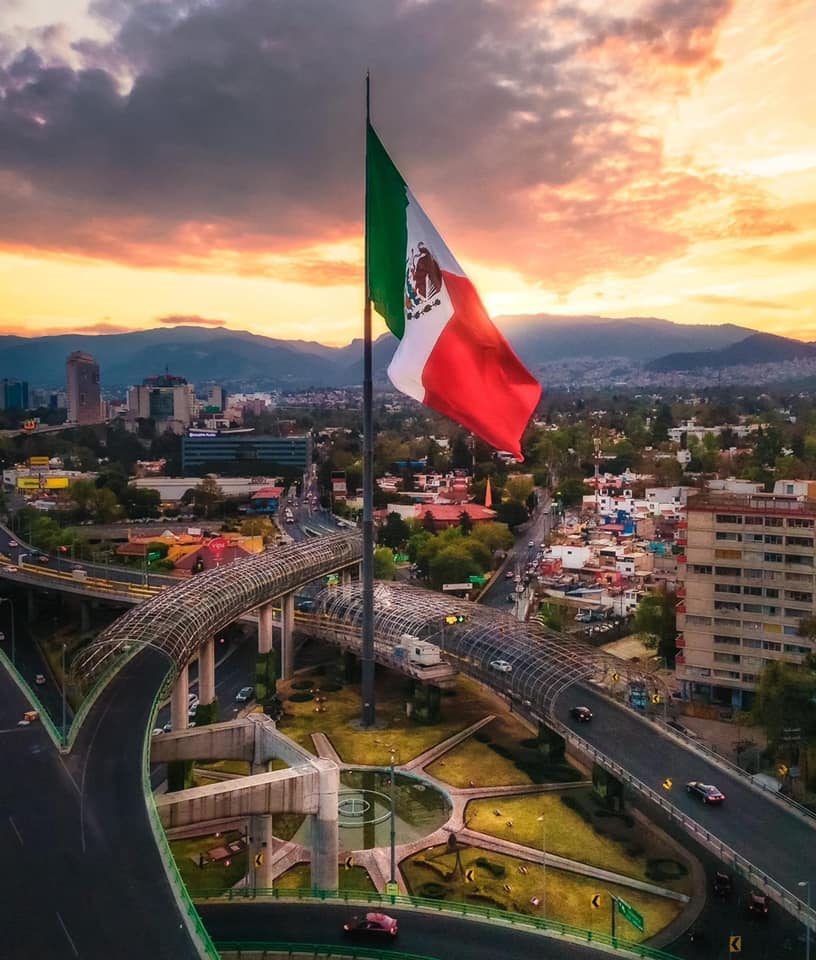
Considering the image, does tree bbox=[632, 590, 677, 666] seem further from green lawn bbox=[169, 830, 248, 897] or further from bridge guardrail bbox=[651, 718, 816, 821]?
green lawn bbox=[169, 830, 248, 897]

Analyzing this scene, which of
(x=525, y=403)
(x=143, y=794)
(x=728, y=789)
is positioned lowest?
(x=728, y=789)

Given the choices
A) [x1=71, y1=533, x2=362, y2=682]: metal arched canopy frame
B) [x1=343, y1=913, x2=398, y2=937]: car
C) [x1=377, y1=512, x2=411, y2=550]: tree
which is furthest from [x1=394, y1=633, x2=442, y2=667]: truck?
[x1=377, y1=512, x2=411, y2=550]: tree

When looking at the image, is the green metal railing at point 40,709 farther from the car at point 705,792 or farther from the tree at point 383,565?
the tree at point 383,565

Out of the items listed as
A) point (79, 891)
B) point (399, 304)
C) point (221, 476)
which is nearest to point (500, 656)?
point (399, 304)

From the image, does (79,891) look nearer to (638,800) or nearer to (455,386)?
(455,386)

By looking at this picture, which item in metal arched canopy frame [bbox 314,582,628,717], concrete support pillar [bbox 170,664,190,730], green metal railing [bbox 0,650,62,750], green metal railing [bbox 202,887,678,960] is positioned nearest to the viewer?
green metal railing [bbox 202,887,678,960]

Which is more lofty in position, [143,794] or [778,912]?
[143,794]

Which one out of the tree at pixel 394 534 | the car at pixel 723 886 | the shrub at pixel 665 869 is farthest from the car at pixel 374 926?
the tree at pixel 394 534

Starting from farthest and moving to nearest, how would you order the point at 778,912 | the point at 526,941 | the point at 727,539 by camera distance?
1. the point at 727,539
2. the point at 778,912
3. the point at 526,941
